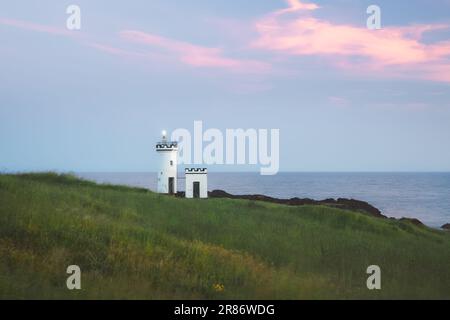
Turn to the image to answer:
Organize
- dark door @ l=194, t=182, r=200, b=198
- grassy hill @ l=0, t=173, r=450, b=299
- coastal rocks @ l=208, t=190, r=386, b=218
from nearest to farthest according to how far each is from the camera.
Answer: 1. grassy hill @ l=0, t=173, r=450, b=299
2. dark door @ l=194, t=182, r=200, b=198
3. coastal rocks @ l=208, t=190, r=386, b=218

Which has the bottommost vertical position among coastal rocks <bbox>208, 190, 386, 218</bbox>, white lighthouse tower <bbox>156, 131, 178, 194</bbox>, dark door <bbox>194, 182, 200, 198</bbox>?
coastal rocks <bbox>208, 190, 386, 218</bbox>

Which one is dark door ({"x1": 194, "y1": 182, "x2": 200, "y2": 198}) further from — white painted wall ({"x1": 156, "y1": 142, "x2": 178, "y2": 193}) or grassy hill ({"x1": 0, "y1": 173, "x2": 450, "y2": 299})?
grassy hill ({"x1": 0, "y1": 173, "x2": 450, "y2": 299})

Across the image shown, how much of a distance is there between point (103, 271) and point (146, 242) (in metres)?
3.23

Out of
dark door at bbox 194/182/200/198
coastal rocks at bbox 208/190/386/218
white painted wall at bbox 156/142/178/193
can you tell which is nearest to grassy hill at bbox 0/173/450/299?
dark door at bbox 194/182/200/198

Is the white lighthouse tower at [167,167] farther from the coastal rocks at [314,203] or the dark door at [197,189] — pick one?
the coastal rocks at [314,203]

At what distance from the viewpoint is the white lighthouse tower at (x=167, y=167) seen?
178ft

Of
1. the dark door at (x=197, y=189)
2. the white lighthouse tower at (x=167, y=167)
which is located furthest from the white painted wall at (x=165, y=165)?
the dark door at (x=197, y=189)

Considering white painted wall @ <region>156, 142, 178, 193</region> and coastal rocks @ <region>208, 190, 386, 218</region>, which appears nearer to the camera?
white painted wall @ <region>156, 142, 178, 193</region>

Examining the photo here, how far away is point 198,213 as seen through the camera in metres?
26.3

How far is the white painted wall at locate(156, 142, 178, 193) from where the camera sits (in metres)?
54.2

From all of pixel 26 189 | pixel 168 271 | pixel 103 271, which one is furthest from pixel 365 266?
pixel 26 189

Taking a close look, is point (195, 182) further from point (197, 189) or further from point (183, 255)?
point (183, 255)

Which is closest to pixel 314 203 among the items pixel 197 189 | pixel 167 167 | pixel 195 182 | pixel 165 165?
pixel 197 189

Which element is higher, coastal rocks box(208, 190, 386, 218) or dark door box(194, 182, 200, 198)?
dark door box(194, 182, 200, 198)
